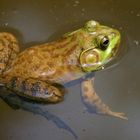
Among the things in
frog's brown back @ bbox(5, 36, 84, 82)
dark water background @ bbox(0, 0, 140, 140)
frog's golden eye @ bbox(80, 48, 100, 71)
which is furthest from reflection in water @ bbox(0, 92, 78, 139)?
frog's golden eye @ bbox(80, 48, 100, 71)

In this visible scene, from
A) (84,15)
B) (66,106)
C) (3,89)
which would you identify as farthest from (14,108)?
(84,15)

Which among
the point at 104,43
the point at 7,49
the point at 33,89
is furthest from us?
the point at 7,49

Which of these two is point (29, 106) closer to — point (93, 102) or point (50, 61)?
point (50, 61)

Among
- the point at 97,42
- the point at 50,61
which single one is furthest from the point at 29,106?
the point at 97,42

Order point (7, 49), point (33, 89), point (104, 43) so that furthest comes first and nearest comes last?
point (7, 49), point (104, 43), point (33, 89)

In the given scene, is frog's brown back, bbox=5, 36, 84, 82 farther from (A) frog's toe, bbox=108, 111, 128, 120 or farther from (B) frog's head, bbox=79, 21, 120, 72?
(A) frog's toe, bbox=108, 111, 128, 120

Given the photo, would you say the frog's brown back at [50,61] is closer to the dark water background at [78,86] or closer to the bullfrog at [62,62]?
the bullfrog at [62,62]

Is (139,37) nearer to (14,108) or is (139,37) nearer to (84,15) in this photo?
(84,15)
